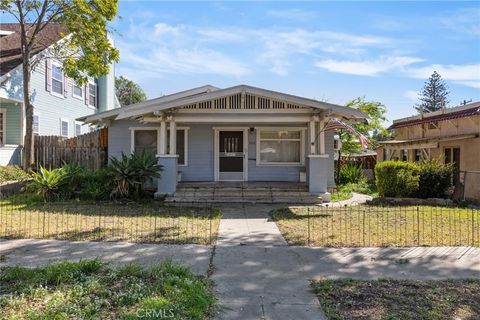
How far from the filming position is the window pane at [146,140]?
1484cm

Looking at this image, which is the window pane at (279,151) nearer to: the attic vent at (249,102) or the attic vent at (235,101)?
the attic vent at (249,102)

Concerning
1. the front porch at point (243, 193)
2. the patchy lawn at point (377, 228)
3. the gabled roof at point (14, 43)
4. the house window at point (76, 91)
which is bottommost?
the patchy lawn at point (377, 228)

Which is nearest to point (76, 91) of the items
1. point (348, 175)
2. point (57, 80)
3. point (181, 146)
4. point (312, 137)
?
point (57, 80)

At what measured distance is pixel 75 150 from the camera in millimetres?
15422

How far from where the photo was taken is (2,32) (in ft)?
66.5

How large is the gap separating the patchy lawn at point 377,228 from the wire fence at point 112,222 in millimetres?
1763

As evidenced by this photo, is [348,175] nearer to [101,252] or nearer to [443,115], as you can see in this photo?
[443,115]

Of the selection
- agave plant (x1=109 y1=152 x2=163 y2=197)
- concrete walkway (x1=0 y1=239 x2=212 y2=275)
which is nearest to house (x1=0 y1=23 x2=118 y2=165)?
agave plant (x1=109 y1=152 x2=163 y2=197)

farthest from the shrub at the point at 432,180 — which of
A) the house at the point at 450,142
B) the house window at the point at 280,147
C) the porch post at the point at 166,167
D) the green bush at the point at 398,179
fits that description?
the porch post at the point at 166,167

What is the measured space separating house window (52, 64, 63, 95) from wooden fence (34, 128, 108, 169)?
424cm

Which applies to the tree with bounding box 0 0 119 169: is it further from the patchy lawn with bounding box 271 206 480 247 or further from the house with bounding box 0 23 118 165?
the patchy lawn with bounding box 271 206 480 247

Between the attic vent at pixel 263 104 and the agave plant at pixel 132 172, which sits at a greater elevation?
the attic vent at pixel 263 104

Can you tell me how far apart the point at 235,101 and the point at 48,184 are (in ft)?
20.1

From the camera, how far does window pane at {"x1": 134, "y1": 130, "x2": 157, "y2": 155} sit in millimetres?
14842
